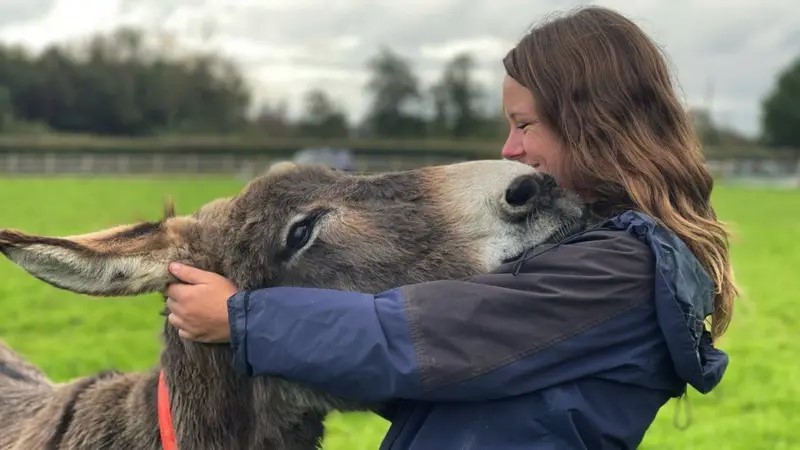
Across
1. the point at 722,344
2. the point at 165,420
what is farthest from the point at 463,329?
the point at 722,344

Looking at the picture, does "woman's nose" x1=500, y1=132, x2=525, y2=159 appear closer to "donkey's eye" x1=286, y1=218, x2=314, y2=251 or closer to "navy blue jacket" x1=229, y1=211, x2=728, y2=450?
"navy blue jacket" x1=229, y1=211, x2=728, y2=450

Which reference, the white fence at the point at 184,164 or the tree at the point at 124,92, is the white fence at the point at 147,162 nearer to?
the white fence at the point at 184,164

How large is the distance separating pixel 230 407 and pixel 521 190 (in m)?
1.20

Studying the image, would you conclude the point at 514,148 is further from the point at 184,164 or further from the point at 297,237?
the point at 184,164

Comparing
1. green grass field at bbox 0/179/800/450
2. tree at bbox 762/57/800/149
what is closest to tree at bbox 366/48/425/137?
tree at bbox 762/57/800/149

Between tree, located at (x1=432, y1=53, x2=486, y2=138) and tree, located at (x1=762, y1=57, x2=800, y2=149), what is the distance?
2988 cm

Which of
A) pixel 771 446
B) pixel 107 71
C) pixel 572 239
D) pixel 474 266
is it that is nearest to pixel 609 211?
pixel 572 239

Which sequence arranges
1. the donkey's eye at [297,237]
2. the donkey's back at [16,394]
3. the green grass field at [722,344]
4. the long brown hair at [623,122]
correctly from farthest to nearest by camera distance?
the green grass field at [722,344] → the donkey's back at [16,394] → the long brown hair at [623,122] → the donkey's eye at [297,237]

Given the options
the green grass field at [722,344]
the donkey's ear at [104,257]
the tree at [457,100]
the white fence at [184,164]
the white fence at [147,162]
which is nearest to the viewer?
the donkey's ear at [104,257]

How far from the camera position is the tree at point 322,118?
7212cm

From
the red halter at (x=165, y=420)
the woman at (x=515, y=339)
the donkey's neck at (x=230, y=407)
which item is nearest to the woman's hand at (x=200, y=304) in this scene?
→ the woman at (x=515, y=339)

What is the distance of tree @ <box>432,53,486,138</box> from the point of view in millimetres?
70188

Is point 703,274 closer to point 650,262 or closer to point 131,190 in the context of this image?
point 650,262

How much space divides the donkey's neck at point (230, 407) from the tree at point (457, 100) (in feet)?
222
